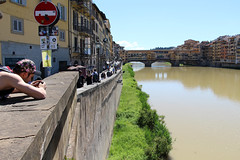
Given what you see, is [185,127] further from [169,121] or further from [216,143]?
[216,143]

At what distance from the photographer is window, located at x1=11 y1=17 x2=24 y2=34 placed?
40.9 feet

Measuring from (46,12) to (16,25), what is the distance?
916cm

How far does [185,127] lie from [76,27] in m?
14.2

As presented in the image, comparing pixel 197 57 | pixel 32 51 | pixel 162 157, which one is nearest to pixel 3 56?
pixel 32 51

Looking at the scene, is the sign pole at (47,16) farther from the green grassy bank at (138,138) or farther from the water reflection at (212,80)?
the water reflection at (212,80)

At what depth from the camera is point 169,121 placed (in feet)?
60.5

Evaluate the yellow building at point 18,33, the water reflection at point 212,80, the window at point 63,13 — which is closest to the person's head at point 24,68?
the yellow building at point 18,33

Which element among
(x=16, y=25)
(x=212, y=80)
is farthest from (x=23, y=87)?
(x=212, y=80)

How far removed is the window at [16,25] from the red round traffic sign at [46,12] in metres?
8.66

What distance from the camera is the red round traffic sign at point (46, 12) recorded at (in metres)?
4.89

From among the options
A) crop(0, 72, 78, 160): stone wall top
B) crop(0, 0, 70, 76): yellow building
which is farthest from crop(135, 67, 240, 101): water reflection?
crop(0, 72, 78, 160): stone wall top

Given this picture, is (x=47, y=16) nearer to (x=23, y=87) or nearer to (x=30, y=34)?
(x=23, y=87)

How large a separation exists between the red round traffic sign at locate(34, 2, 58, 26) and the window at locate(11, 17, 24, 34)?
28.4 feet

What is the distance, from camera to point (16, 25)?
42.0ft
